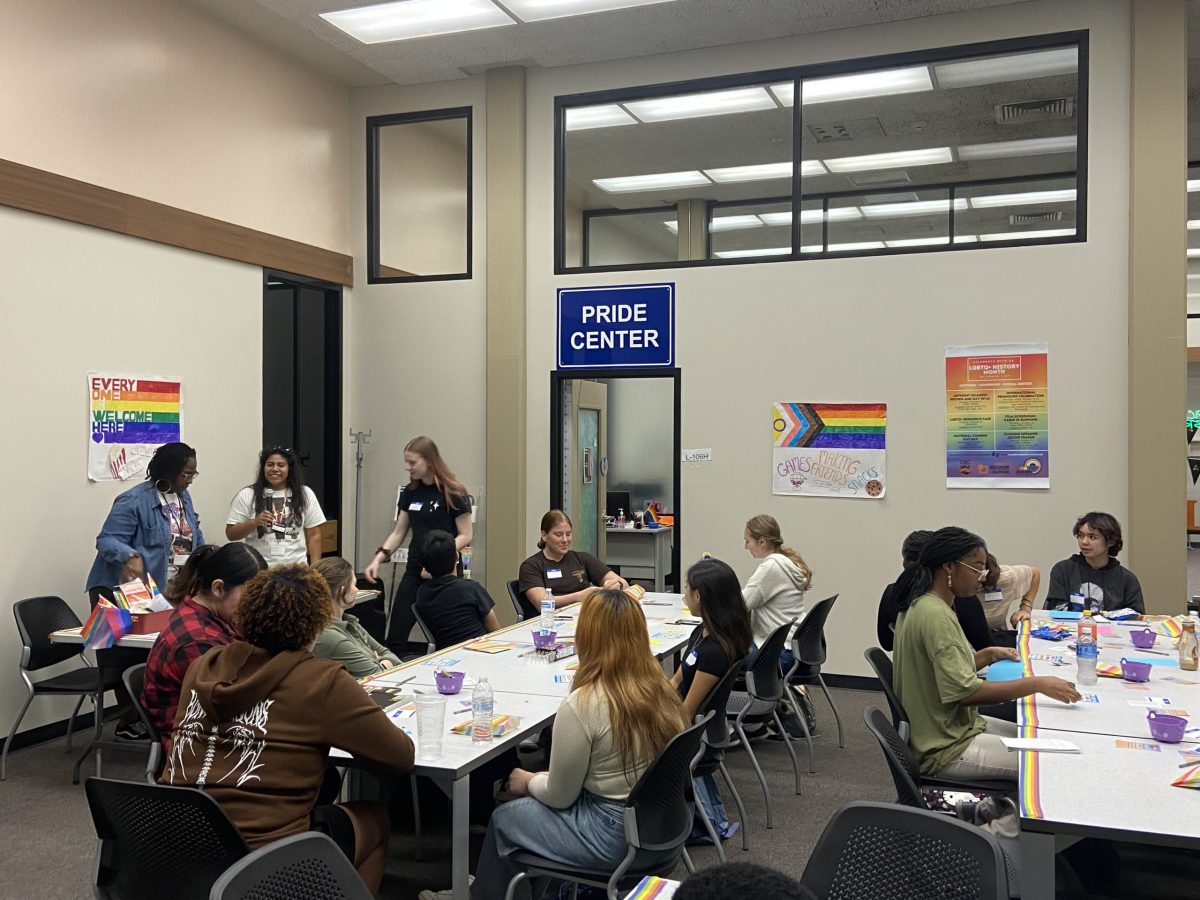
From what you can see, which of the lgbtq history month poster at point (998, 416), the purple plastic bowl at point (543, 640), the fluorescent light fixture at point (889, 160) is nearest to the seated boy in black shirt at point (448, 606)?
the purple plastic bowl at point (543, 640)

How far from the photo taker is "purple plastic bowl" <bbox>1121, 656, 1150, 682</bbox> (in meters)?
3.55

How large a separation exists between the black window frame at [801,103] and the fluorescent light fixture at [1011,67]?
89 mm

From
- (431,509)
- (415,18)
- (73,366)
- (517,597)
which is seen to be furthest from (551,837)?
(415,18)

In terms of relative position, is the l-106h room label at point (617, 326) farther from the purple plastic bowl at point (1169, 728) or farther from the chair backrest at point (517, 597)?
the purple plastic bowl at point (1169, 728)

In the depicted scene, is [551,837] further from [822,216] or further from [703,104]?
[822,216]

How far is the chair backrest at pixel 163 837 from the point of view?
2.11 meters

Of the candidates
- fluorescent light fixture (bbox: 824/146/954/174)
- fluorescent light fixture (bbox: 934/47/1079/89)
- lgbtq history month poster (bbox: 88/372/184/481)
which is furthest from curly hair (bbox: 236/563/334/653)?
fluorescent light fixture (bbox: 824/146/954/174)

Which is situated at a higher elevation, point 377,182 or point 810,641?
point 377,182

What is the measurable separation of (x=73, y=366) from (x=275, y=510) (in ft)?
4.47

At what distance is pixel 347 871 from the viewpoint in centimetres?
190

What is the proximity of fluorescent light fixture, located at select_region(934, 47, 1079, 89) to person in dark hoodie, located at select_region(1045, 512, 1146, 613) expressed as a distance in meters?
2.95

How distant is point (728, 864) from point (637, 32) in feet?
20.6

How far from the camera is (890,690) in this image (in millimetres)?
3252

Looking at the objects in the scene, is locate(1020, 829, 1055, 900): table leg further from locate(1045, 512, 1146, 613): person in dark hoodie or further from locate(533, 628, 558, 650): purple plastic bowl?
locate(1045, 512, 1146, 613): person in dark hoodie
